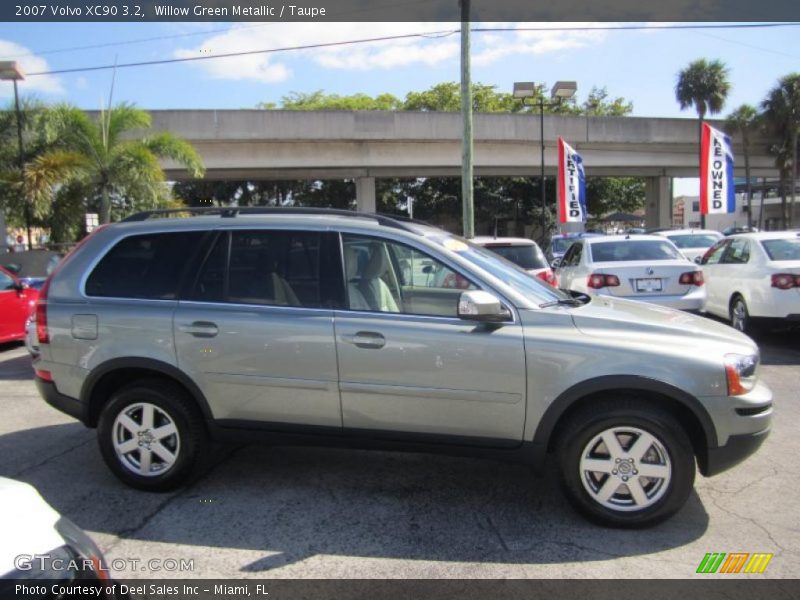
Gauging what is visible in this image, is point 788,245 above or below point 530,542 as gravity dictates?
above

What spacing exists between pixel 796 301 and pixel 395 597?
24.1 ft

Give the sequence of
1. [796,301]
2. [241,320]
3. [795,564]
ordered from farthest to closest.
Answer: [796,301] → [241,320] → [795,564]

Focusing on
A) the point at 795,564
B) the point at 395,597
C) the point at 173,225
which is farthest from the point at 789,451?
the point at 173,225

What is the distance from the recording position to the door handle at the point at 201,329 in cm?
383

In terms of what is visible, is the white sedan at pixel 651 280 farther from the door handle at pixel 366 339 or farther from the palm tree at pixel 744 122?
the palm tree at pixel 744 122

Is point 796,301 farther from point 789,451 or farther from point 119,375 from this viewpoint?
point 119,375

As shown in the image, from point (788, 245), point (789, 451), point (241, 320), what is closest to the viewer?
point (241, 320)

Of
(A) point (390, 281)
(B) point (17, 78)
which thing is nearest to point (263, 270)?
(A) point (390, 281)

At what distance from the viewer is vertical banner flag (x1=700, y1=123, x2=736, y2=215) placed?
60.2ft

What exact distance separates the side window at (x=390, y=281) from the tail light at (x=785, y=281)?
6.06m

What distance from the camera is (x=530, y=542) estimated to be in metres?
3.37

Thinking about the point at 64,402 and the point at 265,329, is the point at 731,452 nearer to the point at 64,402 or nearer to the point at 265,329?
the point at 265,329

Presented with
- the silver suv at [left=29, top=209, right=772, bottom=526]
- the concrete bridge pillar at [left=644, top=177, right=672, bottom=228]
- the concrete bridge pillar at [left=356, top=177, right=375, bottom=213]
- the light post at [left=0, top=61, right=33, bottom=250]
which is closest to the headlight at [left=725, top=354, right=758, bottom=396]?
the silver suv at [left=29, top=209, right=772, bottom=526]

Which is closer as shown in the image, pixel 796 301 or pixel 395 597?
pixel 395 597
